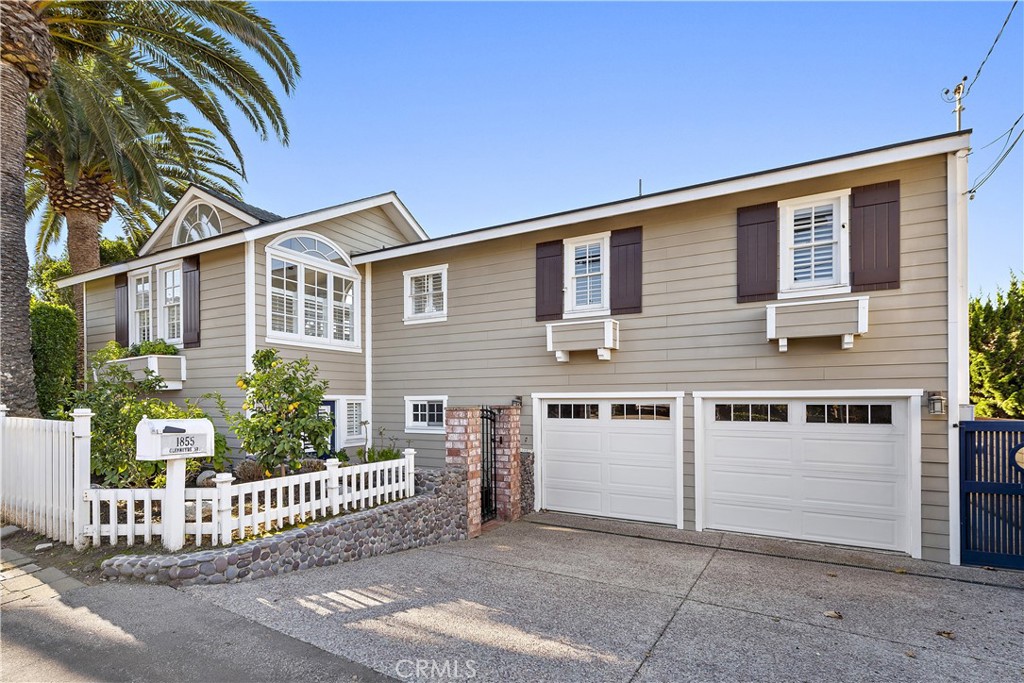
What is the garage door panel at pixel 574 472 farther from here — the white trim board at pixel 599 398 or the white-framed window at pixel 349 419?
the white-framed window at pixel 349 419

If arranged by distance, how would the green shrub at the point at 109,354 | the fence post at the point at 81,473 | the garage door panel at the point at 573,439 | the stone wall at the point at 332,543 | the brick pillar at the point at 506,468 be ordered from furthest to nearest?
the green shrub at the point at 109,354
the garage door panel at the point at 573,439
the brick pillar at the point at 506,468
the fence post at the point at 81,473
the stone wall at the point at 332,543

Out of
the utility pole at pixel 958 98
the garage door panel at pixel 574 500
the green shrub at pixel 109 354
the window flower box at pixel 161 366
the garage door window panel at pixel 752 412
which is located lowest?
the garage door panel at pixel 574 500

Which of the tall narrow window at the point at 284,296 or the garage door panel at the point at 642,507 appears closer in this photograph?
the garage door panel at the point at 642,507

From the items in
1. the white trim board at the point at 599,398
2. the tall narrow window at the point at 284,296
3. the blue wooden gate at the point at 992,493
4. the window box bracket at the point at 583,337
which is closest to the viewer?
the blue wooden gate at the point at 992,493

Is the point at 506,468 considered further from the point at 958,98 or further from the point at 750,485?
the point at 958,98

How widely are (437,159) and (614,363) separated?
361 inches

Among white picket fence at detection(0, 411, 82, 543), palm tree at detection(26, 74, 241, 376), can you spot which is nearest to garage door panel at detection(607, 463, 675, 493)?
white picket fence at detection(0, 411, 82, 543)

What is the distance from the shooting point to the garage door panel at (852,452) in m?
6.31

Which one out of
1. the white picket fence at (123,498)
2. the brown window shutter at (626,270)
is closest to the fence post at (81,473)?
the white picket fence at (123,498)

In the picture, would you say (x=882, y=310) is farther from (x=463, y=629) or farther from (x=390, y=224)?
(x=390, y=224)

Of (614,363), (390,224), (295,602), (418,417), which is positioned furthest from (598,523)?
(390,224)

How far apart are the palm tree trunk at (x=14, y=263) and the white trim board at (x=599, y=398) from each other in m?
7.51

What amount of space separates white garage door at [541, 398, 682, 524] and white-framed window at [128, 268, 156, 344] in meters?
8.28

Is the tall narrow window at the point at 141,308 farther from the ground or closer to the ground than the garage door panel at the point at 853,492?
farther from the ground
